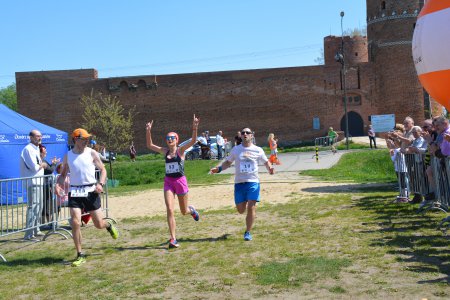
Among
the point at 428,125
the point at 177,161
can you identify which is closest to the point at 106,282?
the point at 177,161

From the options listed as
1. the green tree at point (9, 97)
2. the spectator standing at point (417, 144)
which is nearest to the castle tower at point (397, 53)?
the spectator standing at point (417, 144)

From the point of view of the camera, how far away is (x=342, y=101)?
50156 millimetres

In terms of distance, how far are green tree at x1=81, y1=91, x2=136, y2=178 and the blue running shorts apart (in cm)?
3773

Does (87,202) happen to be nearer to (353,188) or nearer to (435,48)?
(435,48)

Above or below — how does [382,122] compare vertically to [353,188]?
above

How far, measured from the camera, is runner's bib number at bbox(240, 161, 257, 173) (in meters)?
8.80

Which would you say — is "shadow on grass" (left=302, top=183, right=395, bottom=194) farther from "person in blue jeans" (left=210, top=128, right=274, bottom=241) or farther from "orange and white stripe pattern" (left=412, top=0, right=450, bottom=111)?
"person in blue jeans" (left=210, top=128, right=274, bottom=241)

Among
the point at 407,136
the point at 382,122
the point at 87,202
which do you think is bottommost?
the point at 87,202

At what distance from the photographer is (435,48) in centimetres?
953

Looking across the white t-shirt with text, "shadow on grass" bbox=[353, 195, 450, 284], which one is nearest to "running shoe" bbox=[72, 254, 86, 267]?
the white t-shirt with text

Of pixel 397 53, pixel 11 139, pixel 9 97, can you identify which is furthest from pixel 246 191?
pixel 9 97

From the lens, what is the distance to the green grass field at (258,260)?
587 centimetres

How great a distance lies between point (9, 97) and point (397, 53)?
78.4 m

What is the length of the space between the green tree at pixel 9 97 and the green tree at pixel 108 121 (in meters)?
55.1
